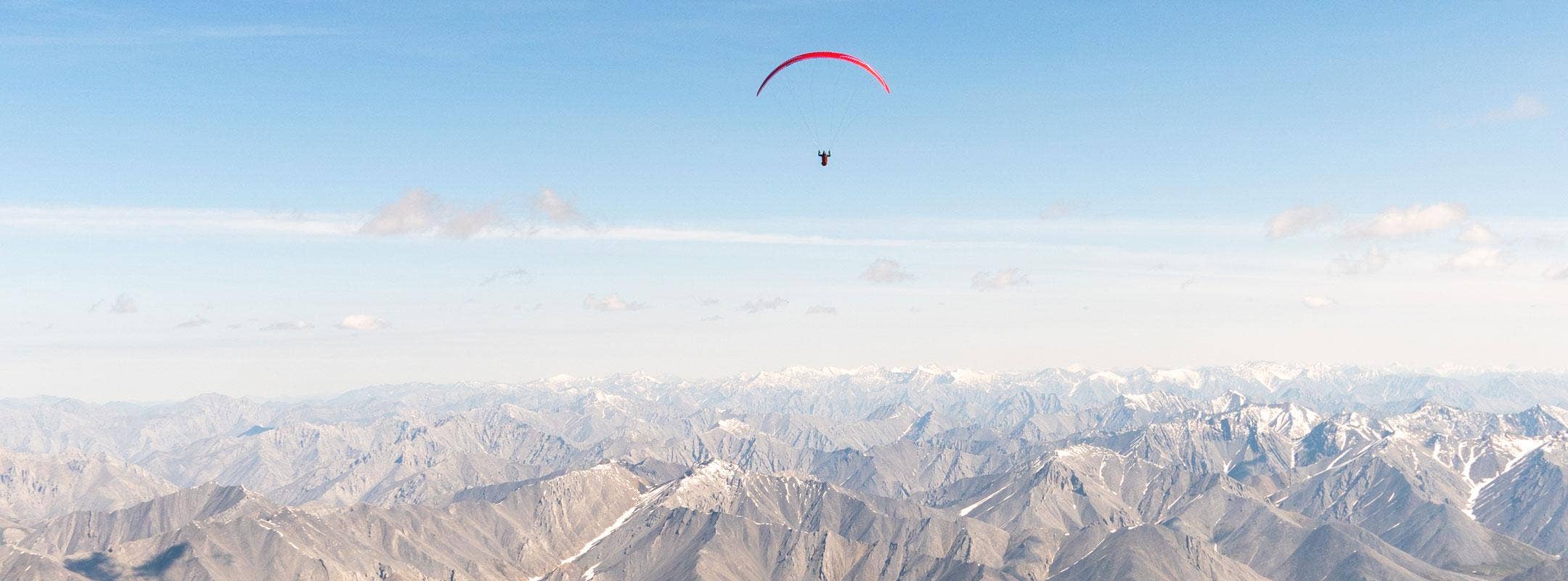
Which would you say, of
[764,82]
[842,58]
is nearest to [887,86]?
[842,58]

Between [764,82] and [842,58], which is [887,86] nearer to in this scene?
A: [842,58]

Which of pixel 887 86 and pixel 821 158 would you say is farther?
pixel 821 158

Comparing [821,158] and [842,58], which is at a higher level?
[842,58]

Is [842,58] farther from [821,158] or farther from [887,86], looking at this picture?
[821,158]

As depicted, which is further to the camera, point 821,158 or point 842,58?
point 821,158

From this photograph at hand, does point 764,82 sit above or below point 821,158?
above

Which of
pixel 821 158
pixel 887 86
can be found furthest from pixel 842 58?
pixel 821 158
